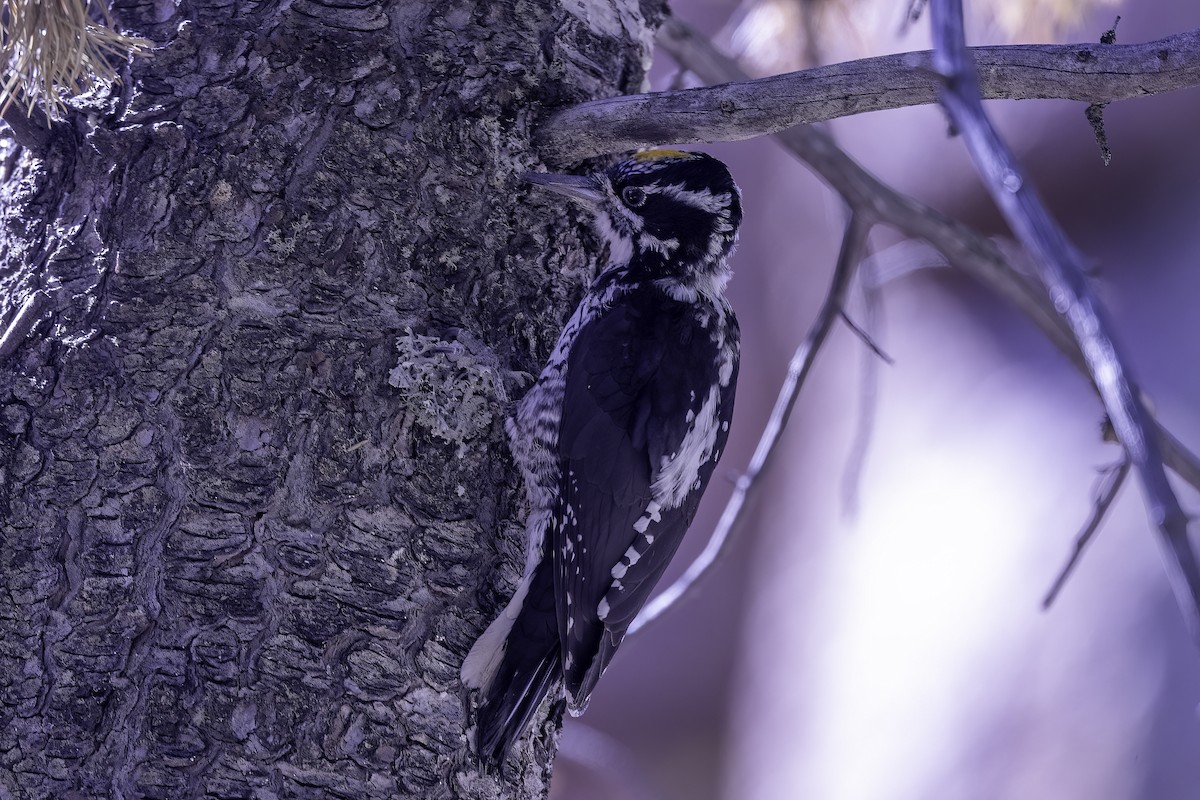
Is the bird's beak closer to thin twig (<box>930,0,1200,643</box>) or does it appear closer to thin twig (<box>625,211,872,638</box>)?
thin twig (<box>625,211,872,638</box>)

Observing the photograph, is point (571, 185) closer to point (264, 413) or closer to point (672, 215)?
point (672, 215)

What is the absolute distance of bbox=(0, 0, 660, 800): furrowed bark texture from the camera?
1.48m

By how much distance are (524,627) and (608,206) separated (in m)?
0.84

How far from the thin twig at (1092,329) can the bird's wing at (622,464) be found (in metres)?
1.28

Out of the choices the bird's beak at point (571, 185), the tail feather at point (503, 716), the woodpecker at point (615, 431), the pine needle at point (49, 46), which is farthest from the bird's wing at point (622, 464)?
the pine needle at point (49, 46)

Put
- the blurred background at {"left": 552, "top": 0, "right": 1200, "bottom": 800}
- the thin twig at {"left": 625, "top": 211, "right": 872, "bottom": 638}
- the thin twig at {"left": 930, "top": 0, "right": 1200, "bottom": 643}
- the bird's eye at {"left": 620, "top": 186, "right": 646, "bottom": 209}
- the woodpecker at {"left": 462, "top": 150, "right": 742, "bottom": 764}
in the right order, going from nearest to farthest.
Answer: the thin twig at {"left": 930, "top": 0, "right": 1200, "bottom": 643} < the woodpecker at {"left": 462, "top": 150, "right": 742, "bottom": 764} < the bird's eye at {"left": 620, "top": 186, "right": 646, "bottom": 209} < the thin twig at {"left": 625, "top": 211, "right": 872, "bottom": 638} < the blurred background at {"left": 552, "top": 0, "right": 1200, "bottom": 800}

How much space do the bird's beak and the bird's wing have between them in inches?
9.8

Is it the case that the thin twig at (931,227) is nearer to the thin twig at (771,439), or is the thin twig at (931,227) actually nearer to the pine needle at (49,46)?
the thin twig at (771,439)

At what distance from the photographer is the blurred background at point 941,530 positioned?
3.32 m

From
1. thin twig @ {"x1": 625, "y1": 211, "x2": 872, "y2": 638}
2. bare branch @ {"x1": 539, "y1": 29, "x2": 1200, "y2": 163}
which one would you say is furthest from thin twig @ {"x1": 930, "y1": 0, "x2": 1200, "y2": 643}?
thin twig @ {"x1": 625, "y1": 211, "x2": 872, "y2": 638}


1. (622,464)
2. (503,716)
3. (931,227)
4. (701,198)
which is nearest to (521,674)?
(503,716)

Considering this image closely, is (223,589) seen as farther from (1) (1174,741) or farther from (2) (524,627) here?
(1) (1174,741)

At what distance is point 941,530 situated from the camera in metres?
4.21

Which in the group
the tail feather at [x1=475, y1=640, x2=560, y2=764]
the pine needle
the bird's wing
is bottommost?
the tail feather at [x1=475, y1=640, x2=560, y2=764]
